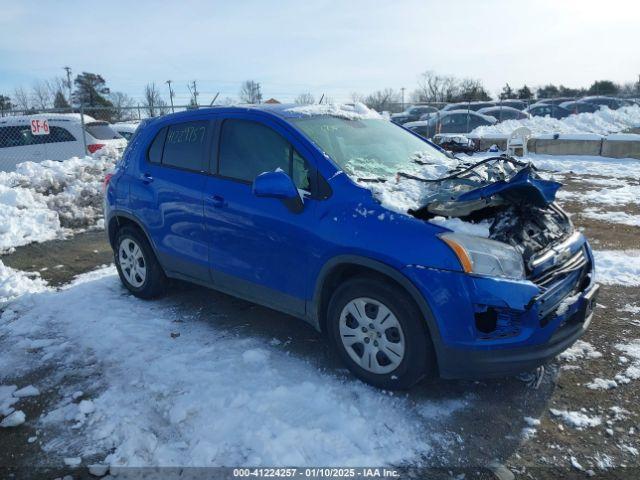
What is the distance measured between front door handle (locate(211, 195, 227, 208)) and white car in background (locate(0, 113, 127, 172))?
10182mm

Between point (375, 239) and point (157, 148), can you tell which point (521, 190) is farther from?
point (157, 148)

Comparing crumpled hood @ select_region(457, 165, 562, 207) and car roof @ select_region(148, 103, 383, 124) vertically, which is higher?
car roof @ select_region(148, 103, 383, 124)

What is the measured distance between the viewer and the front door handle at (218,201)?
390cm

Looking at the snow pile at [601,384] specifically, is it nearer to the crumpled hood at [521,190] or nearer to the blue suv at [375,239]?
the blue suv at [375,239]

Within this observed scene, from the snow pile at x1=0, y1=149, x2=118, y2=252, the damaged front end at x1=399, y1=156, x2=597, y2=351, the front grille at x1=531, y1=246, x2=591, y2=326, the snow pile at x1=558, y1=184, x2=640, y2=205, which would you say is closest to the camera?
the damaged front end at x1=399, y1=156, x2=597, y2=351

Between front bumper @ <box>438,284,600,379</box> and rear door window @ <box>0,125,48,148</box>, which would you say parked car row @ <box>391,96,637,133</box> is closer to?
rear door window @ <box>0,125,48,148</box>

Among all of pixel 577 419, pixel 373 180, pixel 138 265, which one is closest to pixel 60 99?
pixel 138 265

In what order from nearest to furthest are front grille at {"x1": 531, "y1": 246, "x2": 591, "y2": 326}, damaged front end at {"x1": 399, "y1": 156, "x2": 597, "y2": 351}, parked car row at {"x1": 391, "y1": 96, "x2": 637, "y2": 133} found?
1. damaged front end at {"x1": 399, "y1": 156, "x2": 597, "y2": 351}
2. front grille at {"x1": 531, "y1": 246, "x2": 591, "y2": 326}
3. parked car row at {"x1": 391, "y1": 96, "x2": 637, "y2": 133}

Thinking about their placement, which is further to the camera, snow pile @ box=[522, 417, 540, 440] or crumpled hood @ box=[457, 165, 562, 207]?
crumpled hood @ box=[457, 165, 562, 207]

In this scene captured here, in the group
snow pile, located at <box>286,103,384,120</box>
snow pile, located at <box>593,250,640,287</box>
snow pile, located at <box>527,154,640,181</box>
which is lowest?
snow pile, located at <box>593,250,640,287</box>

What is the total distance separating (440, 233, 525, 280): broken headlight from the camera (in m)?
2.80

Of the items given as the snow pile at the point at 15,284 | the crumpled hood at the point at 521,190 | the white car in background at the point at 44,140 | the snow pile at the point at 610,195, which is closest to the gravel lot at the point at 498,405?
the snow pile at the point at 15,284

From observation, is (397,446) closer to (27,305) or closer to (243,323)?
(243,323)

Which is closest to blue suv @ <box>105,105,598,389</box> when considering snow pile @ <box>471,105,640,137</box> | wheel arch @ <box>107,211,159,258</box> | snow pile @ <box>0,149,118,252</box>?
wheel arch @ <box>107,211,159,258</box>
